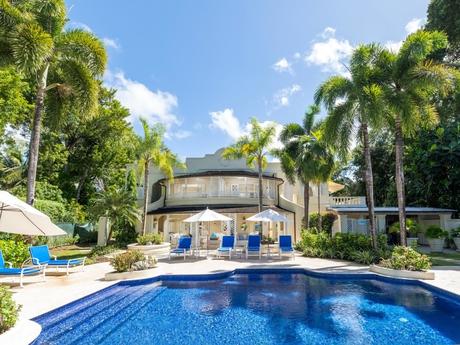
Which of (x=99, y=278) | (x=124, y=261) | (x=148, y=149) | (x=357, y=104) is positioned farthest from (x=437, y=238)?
(x=99, y=278)

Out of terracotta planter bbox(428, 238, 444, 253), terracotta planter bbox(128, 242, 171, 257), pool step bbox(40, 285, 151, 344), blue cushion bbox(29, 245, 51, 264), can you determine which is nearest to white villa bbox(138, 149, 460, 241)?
terracotta planter bbox(428, 238, 444, 253)

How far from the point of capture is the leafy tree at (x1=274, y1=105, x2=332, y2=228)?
22828mm

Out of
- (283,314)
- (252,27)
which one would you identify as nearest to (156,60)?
(252,27)

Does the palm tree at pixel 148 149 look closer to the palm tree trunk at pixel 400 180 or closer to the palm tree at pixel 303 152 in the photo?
the palm tree at pixel 303 152

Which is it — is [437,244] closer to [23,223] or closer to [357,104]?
[357,104]

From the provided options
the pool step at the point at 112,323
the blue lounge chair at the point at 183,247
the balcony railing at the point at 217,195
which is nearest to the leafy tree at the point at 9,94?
the blue lounge chair at the point at 183,247

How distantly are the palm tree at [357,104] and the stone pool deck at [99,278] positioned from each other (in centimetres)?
345

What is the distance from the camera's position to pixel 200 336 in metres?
7.26

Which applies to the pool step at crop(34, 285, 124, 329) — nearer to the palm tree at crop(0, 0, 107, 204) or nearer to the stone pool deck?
the stone pool deck

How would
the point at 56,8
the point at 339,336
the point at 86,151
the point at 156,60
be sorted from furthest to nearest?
1. the point at 86,151
2. the point at 156,60
3. the point at 56,8
4. the point at 339,336

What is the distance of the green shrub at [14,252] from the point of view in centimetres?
1289

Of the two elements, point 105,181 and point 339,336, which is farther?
point 105,181

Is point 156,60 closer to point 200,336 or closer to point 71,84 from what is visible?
point 71,84

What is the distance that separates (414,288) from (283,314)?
263 inches
